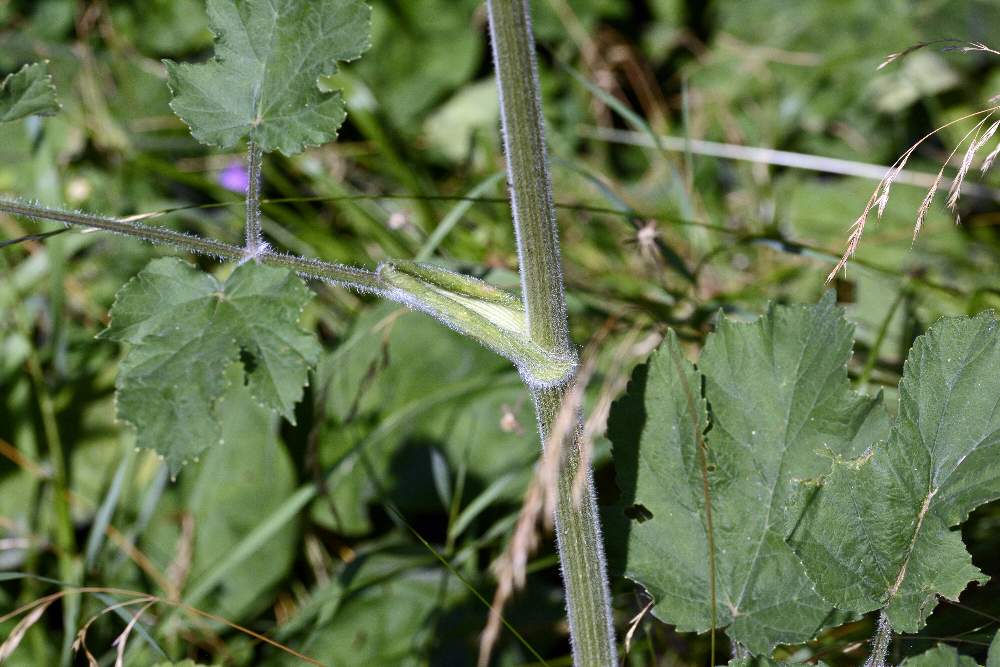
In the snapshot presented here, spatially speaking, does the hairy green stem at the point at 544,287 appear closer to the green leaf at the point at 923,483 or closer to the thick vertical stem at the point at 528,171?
the thick vertical stem at the point at 528,171

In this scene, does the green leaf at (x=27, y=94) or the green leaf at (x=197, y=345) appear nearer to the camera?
the green leaf at (x=197, y=345)

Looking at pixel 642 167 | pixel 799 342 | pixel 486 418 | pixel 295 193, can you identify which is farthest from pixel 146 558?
pixel 642 167

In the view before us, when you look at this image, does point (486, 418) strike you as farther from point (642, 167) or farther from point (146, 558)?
point (642, 167)

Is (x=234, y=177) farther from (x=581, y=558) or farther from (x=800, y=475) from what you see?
(x=800, y=475)

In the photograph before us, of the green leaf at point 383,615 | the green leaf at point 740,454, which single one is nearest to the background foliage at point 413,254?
the green leaf at point 383,615

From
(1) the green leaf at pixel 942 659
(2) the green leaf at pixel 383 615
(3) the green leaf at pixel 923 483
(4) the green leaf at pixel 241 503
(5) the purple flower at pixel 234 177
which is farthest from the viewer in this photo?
(5) the purple flower at pixel 234 177

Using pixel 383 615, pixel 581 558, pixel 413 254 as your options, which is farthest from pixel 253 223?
pixel 413 254
